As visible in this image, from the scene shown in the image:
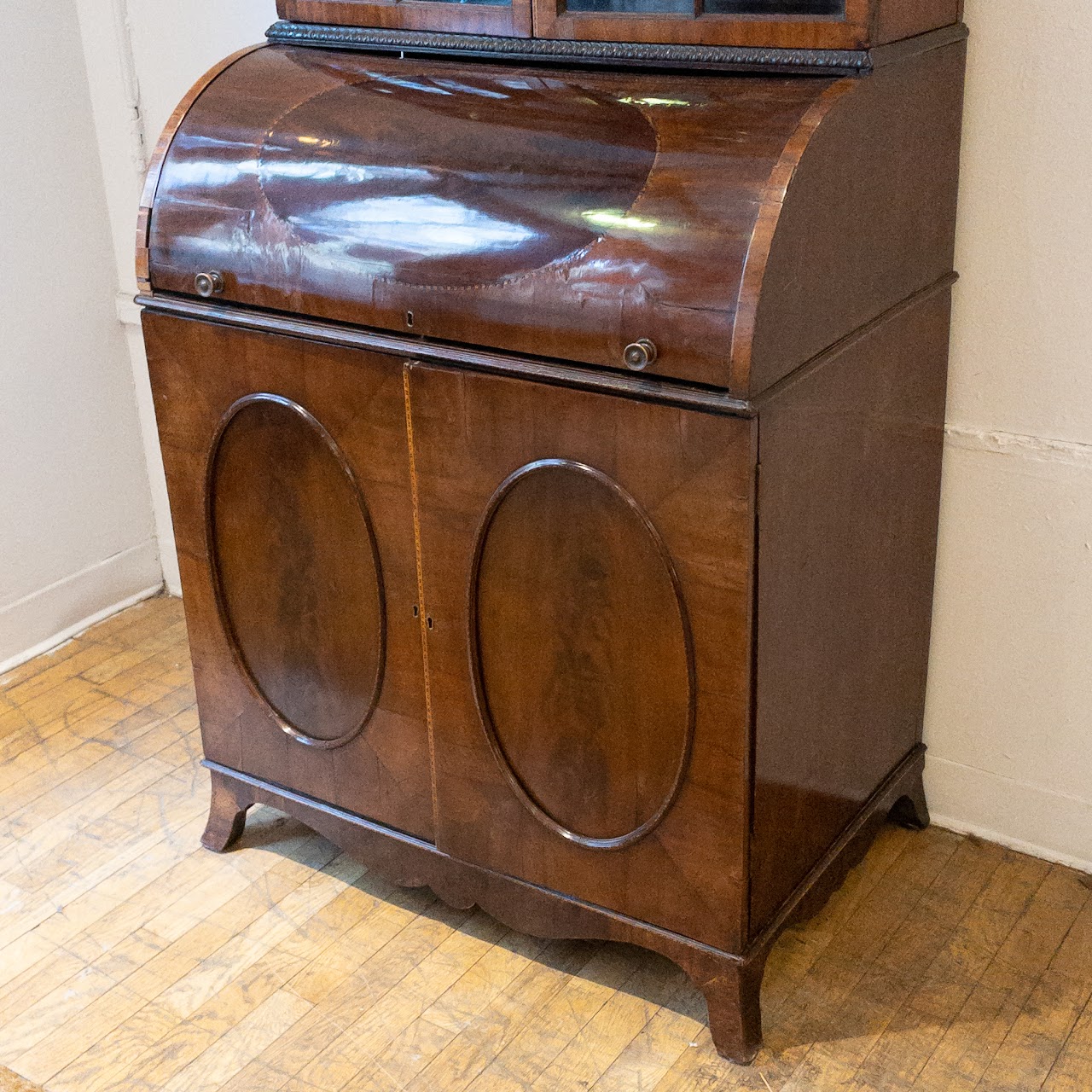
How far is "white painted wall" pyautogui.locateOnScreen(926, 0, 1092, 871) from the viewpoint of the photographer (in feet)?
6.70

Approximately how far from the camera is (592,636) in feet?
6.33

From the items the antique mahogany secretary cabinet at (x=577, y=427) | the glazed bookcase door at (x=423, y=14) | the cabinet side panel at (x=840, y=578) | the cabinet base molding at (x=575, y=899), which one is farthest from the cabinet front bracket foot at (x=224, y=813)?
the glazed bookcase door at (x=423, y=14)

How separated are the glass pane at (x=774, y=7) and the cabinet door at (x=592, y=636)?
1.75 ft

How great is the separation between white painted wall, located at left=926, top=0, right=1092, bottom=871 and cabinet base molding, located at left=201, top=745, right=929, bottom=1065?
0.15m

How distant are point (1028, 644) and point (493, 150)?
123cm

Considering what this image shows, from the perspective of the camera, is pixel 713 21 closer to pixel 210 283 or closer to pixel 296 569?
pixel 210 283

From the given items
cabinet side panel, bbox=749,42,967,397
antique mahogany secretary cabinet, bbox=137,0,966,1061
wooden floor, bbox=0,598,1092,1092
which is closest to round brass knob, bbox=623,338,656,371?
antique mahogany secretary cabinet, bbox=137,0,966,1061

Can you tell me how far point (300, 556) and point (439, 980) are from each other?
712 mm

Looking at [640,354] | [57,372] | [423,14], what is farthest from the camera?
[57,372]

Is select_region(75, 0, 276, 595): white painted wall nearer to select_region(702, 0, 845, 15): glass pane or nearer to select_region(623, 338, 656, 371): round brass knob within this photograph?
select_region(702, 0, 845, 15): glass pane

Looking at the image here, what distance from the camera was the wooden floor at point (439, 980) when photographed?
80.0 inches

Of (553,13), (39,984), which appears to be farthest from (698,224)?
(39,984)

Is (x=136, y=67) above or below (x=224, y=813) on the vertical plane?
above

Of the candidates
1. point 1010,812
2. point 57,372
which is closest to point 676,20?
point 1010,812
